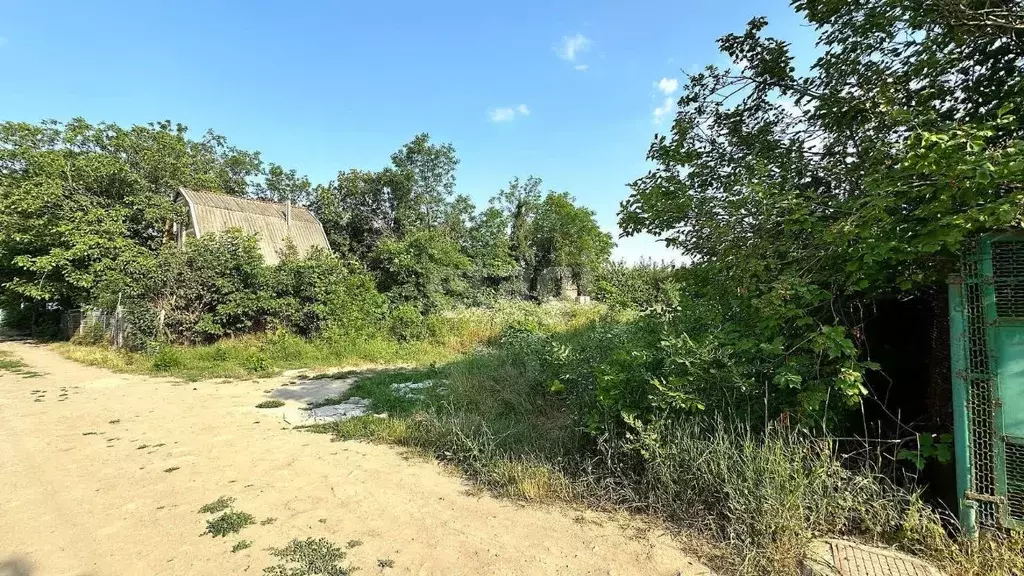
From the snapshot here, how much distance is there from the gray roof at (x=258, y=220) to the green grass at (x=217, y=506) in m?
14.2

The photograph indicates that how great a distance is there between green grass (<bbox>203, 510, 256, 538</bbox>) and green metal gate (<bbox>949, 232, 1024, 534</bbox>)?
444cm

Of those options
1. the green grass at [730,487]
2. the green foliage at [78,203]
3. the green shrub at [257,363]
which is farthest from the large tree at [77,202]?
the green grass at [730,487]

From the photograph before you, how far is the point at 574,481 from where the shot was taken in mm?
3564

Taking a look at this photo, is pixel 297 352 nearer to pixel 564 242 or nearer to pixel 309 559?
pixel 309 559

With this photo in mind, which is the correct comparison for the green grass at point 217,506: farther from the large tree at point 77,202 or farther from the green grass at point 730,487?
the large tree at point 77,202

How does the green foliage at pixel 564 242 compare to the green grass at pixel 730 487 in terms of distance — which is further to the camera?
the green foliage at pixel 564 242

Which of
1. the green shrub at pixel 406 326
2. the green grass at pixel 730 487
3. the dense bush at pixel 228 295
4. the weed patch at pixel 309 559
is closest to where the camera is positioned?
the green grass at pixel 730 487

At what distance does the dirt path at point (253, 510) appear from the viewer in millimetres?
2730

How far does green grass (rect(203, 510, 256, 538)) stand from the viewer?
3104mm

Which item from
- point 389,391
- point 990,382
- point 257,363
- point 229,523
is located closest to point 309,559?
Answer: point 229,523

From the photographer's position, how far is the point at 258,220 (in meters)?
19.1

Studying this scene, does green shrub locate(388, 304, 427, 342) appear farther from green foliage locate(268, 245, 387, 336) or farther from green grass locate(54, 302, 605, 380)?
green foliage locate(268, 245, 387, 336)

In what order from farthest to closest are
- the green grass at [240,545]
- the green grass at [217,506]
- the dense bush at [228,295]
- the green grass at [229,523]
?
the dense bush at [228,295] < the green grass at [217,506] < the green grass at [229,523] < the green grass at [240,545]

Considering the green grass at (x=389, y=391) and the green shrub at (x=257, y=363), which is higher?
the green shrub at (x=257, y=363)
